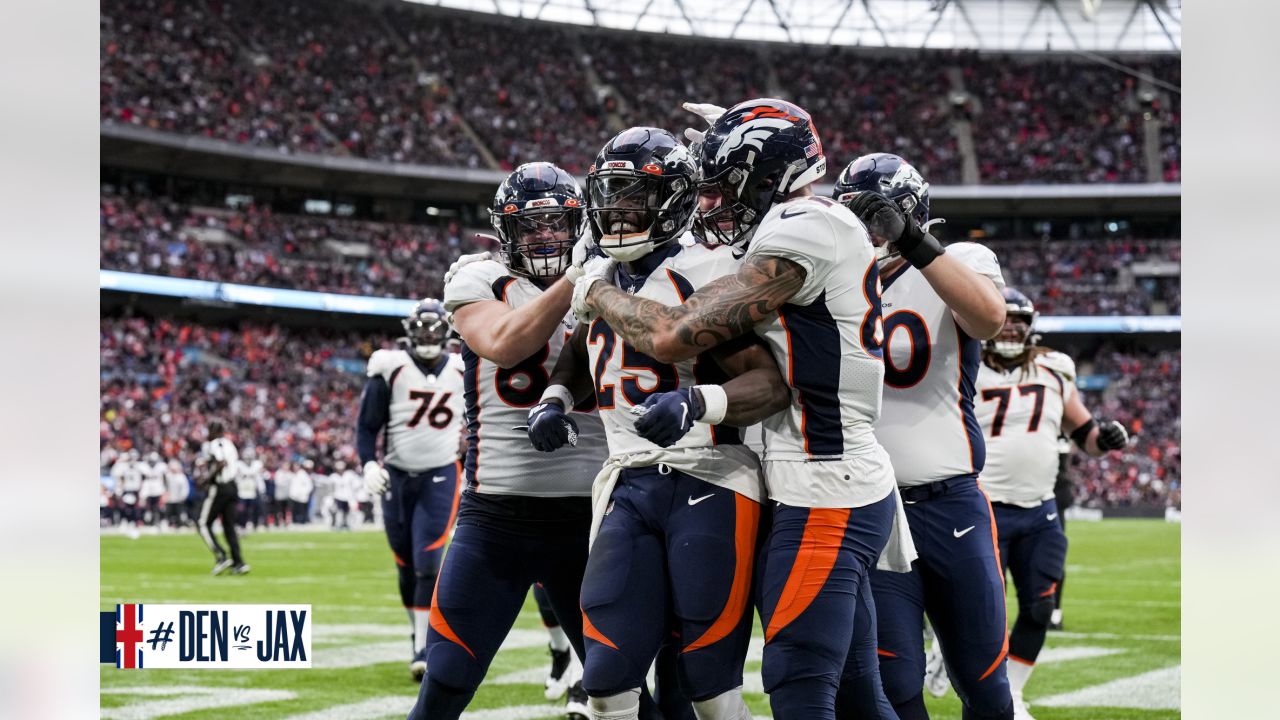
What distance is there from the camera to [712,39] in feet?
144

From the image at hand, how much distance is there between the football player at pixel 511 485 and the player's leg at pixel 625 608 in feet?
2.59

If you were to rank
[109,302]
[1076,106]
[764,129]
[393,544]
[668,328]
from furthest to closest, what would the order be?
[1076,106] < [109,302] < [393,544] < [764,129] < [668,328]

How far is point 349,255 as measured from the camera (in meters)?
37.4

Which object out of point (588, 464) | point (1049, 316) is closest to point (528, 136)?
point (1049, 316)

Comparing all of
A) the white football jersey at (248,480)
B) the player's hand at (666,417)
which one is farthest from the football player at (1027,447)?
the white football jersey at (248,480)

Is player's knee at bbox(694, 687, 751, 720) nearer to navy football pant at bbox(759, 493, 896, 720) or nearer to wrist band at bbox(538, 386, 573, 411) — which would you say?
navy football pant at bbox(759, 493, 896, 720)

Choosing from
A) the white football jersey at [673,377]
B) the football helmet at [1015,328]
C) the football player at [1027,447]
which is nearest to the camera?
the white football jersey at [673,377]

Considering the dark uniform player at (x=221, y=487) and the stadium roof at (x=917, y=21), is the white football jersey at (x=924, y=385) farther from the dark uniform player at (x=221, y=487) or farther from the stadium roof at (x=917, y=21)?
the stadium roof at (x=917, y=21)

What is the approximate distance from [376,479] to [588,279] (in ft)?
15.2

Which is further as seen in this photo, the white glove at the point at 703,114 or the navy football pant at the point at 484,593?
the navy football pant at the point at 484,593

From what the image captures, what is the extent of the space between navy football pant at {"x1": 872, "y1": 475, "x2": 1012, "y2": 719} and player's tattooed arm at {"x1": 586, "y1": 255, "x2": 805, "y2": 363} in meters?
1.28

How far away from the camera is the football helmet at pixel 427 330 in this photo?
820 cm
